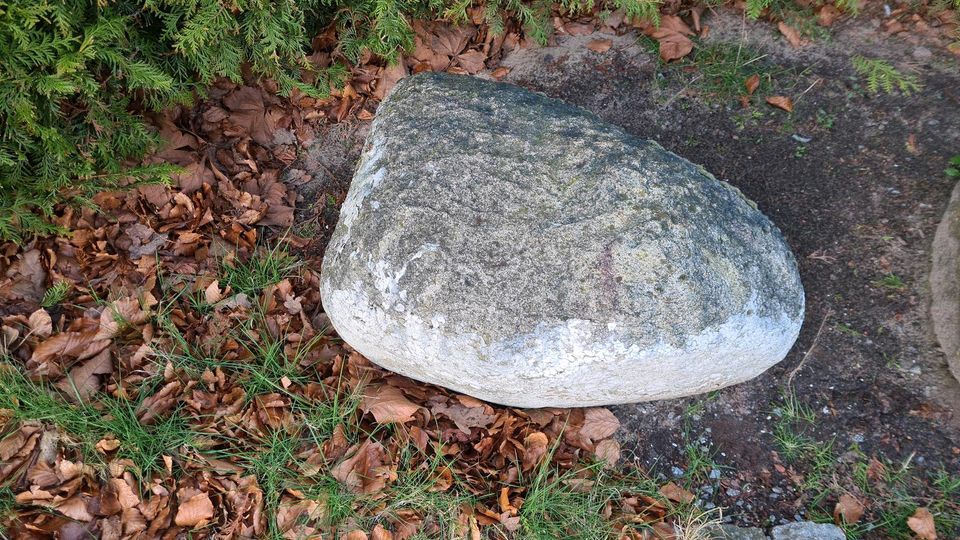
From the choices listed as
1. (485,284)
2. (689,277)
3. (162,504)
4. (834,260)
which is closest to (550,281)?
(485,284)

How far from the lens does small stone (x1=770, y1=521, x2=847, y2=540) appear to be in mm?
2357

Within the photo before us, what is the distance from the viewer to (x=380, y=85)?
3.38m

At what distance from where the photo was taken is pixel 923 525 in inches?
90.7

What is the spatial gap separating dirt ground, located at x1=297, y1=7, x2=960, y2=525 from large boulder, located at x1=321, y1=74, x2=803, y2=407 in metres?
0.31

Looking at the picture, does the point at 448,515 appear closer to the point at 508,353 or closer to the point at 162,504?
the point at 508,353

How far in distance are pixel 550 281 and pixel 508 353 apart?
0.30m

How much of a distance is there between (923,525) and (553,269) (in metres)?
1.70

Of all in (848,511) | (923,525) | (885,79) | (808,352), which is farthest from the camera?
(885,79)

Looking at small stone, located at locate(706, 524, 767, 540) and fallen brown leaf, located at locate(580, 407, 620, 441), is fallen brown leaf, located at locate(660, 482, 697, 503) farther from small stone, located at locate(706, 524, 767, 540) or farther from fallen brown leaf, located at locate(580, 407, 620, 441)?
fallen brown leaf, located at locate(580, 407, 620, 441)

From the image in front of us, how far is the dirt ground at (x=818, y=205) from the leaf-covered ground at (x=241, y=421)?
0.12 metres

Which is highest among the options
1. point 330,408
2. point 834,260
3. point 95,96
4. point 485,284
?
point 95,96

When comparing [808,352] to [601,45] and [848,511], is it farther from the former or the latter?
[601,45]

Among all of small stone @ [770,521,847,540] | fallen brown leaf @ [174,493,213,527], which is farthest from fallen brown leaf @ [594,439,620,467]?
fallen brown leaf @ [174,493,213,527]

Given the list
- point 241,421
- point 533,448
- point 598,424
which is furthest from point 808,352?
point 241,421
